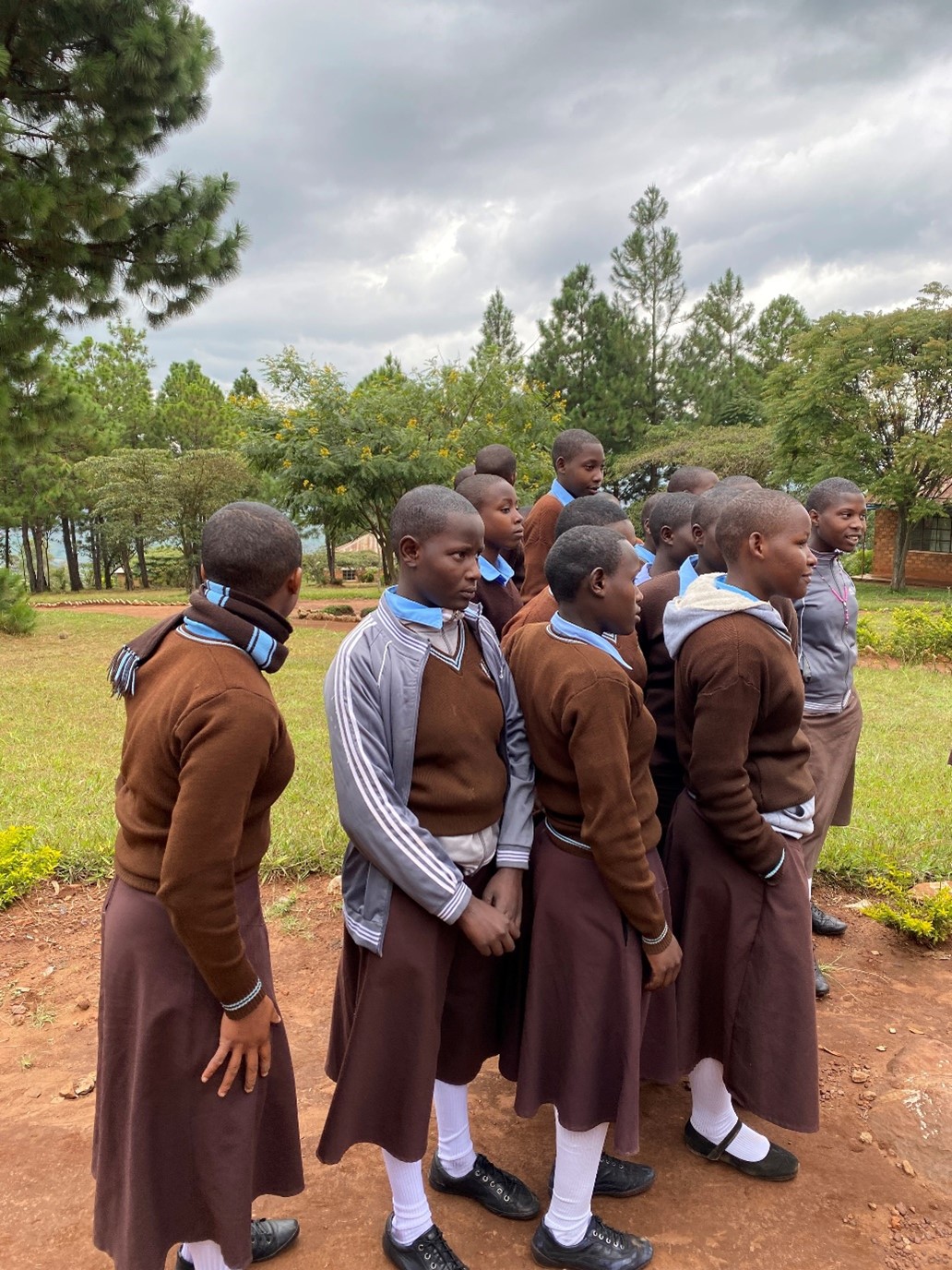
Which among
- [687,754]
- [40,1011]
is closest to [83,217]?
[40,1011]

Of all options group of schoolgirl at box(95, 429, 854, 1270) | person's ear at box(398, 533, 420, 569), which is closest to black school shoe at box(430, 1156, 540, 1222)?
group of schoolgirl at box(95, 429, 854, 1270)

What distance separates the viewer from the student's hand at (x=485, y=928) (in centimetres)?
197

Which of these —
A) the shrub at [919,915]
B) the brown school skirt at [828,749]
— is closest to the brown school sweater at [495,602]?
the brown school skirt at [828,749]

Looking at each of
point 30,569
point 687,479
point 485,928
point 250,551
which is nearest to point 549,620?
point 485,928

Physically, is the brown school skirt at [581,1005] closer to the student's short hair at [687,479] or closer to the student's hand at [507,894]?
the student's hand at [507,894]

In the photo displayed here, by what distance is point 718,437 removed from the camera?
2659cm

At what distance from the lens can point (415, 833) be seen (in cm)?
193

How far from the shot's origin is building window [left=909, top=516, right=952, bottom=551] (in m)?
23.5

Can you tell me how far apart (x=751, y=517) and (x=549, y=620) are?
0.61 m

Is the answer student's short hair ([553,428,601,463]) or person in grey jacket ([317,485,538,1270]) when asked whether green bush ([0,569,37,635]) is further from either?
person in grey jacket ([317,485,538,1270])

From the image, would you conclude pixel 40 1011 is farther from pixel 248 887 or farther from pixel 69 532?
pixel 69 532

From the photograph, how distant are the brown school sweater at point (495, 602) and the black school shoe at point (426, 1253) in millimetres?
1974

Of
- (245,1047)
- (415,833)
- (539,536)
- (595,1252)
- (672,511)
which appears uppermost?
(672,511)

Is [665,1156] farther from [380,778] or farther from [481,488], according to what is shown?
[481,488]
